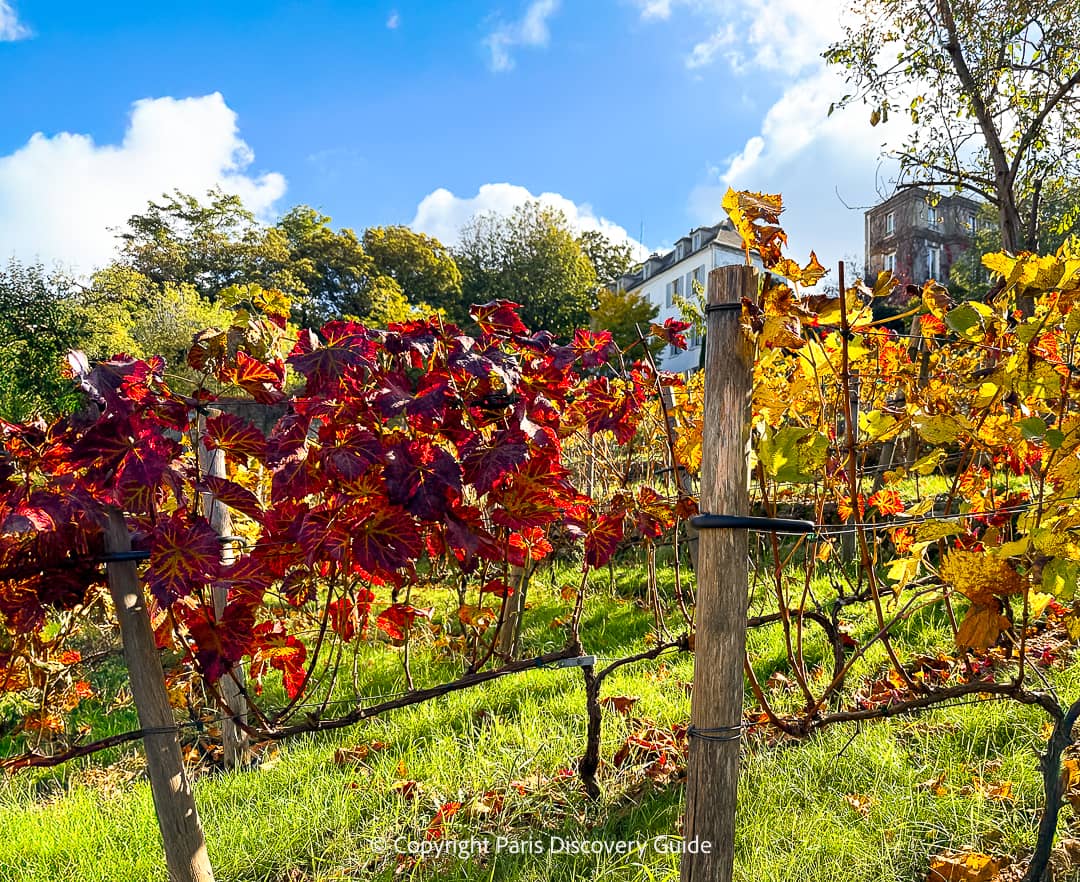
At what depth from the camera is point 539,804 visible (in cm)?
210

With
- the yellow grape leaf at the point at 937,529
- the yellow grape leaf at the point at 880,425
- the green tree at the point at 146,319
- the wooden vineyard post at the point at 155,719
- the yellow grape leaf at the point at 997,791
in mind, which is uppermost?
the green tree at the point at 146,319

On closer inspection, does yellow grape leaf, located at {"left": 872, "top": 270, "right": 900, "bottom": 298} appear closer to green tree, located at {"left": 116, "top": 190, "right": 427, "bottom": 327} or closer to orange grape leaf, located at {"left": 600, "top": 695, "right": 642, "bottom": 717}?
orange grape leaf, located at {"left": 600, "top": 695, "right": 642, "bottom": 717}

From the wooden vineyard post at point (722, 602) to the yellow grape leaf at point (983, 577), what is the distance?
468 millimetres

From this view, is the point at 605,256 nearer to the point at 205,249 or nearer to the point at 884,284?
the point at 205,249

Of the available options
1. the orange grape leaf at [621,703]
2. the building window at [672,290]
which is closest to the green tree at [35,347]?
the orange grape leaf at [621,703]

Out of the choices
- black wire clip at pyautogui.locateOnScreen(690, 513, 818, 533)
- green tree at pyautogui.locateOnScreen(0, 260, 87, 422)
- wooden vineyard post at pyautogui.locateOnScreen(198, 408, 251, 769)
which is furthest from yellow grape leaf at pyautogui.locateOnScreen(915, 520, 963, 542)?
green tree at pyautogui.locateOnScreen(0, 260, 87, 422)

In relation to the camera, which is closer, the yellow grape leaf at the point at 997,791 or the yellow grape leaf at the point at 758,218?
the yellow grape leaf at the point at 758,218

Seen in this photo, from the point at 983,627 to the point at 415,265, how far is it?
1160 inches

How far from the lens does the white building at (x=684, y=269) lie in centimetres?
2994

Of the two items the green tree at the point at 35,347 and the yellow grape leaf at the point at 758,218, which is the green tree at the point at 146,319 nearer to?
the green tree at the point at 35,347

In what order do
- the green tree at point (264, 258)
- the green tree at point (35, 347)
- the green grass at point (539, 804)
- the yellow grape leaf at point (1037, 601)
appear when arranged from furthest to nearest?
the green tree at point (264, 258) → the green tree at point (35, 347) → the green grass at point (539, 804) → the yellow grape leaf at point (1037, 601)

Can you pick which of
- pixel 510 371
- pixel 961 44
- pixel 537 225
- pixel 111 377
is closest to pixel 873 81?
pixel 961 44

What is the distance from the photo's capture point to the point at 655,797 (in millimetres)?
2092

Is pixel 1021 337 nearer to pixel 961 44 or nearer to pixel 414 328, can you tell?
pixel 414 328
